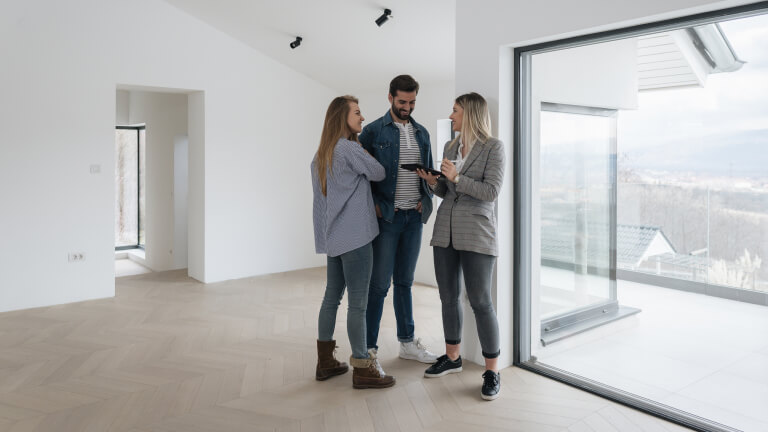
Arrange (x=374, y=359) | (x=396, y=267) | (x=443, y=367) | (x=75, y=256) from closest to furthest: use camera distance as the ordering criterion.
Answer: (x=374, y=359), (x=443, y=367), (x=396, y=267), (x=75, y=256)

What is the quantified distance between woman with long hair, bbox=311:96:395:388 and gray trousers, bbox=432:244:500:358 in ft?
1.46

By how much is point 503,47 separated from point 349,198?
1.31 meters

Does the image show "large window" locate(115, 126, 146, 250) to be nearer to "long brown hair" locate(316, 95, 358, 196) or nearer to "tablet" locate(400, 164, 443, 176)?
"long brown hair" locate(316, 95, 358, 196)

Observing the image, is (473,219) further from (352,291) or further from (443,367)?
(443,367)

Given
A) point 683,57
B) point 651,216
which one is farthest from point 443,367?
point 683,57

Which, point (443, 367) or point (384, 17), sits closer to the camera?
point (443, 367)

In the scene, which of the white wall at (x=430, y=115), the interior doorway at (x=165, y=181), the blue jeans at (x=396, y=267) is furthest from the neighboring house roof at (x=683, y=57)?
the interior doorway at (x=165, y=181)

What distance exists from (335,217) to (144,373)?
158 cm

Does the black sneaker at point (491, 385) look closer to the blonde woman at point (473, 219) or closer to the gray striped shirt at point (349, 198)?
the blonde woman at point (473, 219)

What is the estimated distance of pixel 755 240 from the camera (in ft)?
7.82

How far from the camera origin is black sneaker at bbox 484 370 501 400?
9.46ft

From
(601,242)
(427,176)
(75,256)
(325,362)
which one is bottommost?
(325,362)

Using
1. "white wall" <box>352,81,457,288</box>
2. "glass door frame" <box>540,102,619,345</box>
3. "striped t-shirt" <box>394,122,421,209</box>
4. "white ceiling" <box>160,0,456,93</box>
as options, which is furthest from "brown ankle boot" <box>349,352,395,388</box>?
"white ceiling" <box>160,0,456,93</box>

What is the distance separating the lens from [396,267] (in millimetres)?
3359
